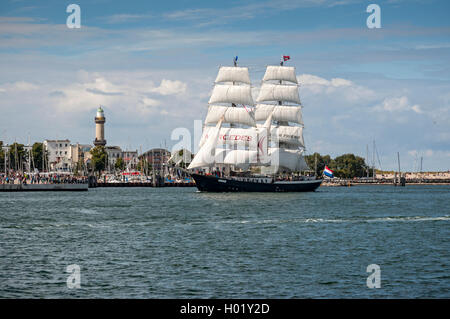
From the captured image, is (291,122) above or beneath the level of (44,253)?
above

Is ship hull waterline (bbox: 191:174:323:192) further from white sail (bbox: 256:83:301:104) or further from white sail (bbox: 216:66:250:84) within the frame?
white sail (bbox: 216:66:250:84)

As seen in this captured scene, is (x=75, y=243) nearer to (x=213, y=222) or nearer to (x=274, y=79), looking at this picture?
(x=213, y=222)

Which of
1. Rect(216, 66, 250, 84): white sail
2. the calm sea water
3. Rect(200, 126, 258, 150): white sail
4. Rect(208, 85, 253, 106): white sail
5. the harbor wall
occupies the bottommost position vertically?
the calm sea water

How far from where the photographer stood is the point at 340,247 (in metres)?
43.8

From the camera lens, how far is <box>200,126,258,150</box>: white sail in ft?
456

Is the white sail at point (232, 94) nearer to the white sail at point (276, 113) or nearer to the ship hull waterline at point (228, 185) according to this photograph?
the white sail at point (276, 113)

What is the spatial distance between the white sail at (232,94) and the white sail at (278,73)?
9276mm

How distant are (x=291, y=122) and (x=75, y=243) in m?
109

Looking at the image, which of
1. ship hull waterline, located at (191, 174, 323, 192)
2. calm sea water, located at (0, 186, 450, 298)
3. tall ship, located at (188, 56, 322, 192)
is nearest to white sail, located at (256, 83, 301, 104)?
tall ship, located at (188, 56, 322, 192)

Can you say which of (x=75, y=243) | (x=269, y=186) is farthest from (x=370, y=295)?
(x=269, y=186)

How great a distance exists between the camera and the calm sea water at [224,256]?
1168 inches

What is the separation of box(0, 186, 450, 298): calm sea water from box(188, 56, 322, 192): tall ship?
236 feet
